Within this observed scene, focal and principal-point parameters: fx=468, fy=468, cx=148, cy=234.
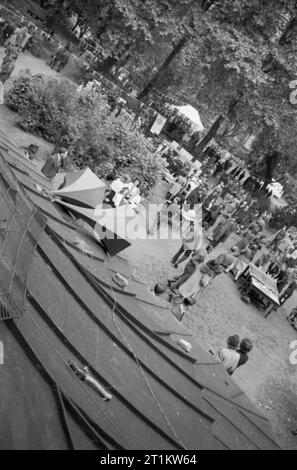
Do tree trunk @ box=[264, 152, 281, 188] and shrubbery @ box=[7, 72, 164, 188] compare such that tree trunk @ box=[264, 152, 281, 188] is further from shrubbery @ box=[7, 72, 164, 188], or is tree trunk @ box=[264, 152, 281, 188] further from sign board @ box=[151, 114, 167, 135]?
shrubbery @ box=[7, 72, 164, 188]

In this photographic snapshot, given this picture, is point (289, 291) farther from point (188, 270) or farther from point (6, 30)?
point (6, 30)

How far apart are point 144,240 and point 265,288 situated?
467 cm

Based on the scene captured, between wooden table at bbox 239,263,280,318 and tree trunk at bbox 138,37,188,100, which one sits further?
tree trunk at bbox 138,37,188,100

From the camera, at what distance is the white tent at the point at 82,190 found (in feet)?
31.6

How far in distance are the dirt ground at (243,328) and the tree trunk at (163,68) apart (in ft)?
46.5

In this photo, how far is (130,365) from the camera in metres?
6.45

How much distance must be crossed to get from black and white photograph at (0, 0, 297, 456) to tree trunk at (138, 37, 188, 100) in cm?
10

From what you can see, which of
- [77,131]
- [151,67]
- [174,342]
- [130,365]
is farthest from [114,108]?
[130,365]


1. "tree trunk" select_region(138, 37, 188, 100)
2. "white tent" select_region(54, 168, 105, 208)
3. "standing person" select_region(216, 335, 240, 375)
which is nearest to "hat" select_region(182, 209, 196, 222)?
"white tent" select_region(54, 168, 105, 208)

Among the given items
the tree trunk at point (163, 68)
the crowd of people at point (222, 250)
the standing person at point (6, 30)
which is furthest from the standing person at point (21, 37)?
the crowd of people at point (222, 250)

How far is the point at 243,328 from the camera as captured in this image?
47.4 feet

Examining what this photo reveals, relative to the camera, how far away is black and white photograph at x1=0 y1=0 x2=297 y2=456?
5438mm

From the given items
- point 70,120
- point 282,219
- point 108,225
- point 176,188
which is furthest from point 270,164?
point 108,225
